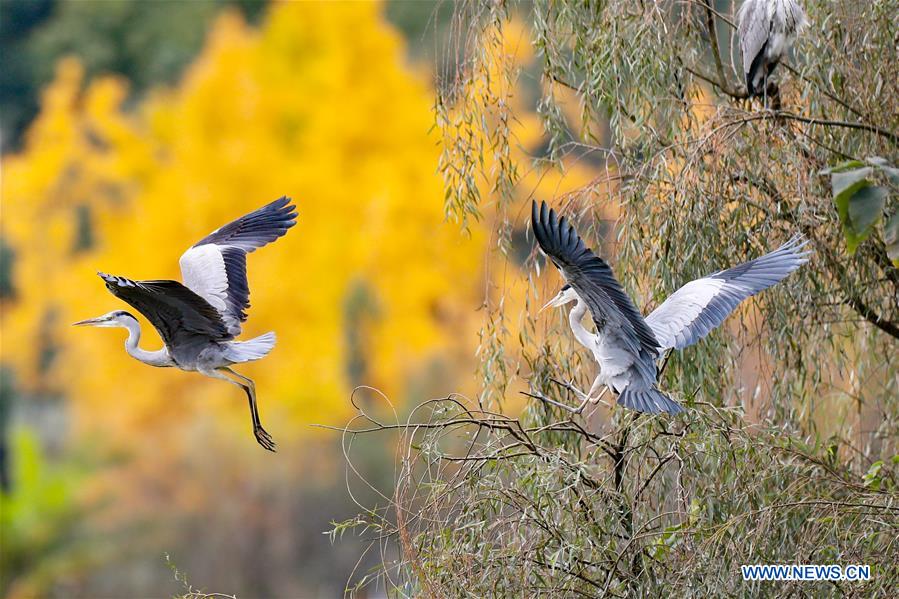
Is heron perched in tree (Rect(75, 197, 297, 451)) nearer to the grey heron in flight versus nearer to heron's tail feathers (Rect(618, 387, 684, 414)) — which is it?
the grey heron in flight

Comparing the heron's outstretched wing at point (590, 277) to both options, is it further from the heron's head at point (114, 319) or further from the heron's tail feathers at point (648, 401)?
the heron's head at point (114, 319)

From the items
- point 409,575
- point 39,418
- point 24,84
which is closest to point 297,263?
point 39,418

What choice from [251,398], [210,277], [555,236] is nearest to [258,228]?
[210,277]

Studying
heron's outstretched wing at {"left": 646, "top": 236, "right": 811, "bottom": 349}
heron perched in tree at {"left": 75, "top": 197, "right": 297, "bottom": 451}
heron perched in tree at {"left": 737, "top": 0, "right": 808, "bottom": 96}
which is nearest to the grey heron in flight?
heron's outstretched wing at {"left": 646, "top": 236, "right": 811, "bottom": 349}

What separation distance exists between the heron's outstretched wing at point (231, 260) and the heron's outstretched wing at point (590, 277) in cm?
154

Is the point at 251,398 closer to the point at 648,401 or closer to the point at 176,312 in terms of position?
the point at 176,312

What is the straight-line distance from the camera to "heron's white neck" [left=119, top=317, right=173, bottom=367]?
470 cm

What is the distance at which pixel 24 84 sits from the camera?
25656mm

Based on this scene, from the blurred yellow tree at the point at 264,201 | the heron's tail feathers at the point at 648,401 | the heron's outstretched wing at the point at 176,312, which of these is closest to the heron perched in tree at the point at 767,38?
the heron's tail feathers at the point at 648,401

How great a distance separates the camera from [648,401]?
372 cm

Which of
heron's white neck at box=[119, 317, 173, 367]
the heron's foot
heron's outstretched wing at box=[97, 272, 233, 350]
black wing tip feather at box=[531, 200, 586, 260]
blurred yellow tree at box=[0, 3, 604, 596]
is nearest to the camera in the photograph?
black wing tip feather at box=[531, 200, 586, 260]

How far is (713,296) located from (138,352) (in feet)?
7.04

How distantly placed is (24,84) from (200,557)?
16.8 meters

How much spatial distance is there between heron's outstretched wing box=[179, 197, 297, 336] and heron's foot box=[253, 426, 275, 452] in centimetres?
37
